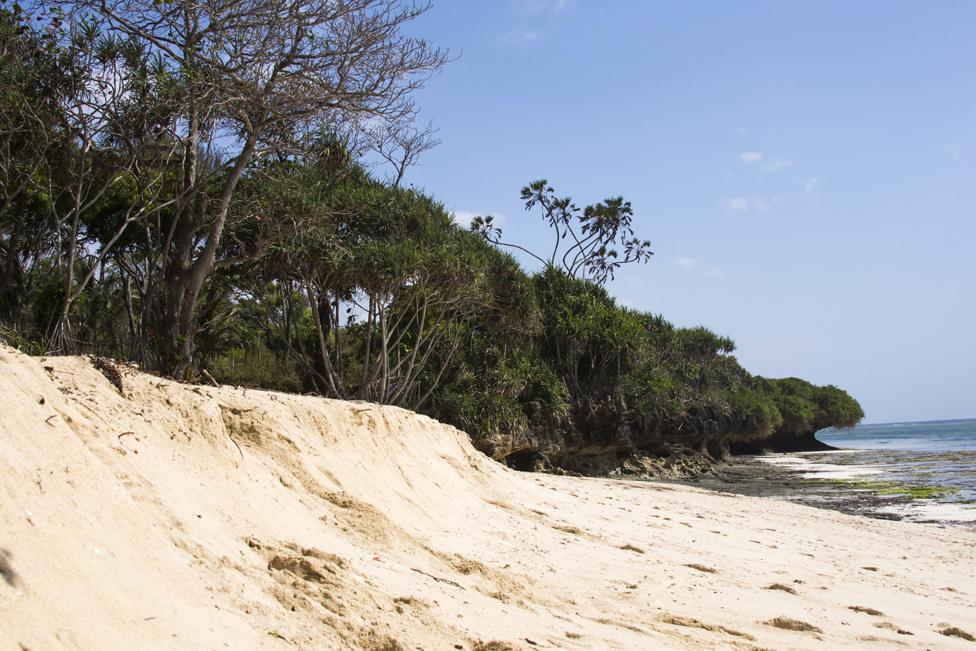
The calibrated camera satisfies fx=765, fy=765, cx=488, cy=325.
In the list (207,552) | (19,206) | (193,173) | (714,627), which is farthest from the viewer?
(19,206)

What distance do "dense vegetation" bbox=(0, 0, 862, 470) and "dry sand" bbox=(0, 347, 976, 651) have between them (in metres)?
3.28

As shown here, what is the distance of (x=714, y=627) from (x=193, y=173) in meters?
10.5

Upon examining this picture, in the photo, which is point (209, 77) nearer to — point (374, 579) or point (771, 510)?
point (374, 579)

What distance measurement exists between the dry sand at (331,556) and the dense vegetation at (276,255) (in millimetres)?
3280

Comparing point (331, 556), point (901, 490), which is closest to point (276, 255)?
point (331, 556)

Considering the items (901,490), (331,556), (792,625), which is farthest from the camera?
(901,490)

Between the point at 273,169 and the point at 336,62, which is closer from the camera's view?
the point at 336,62

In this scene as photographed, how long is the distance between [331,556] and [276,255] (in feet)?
39.4

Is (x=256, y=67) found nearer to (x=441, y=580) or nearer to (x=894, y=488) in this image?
(x=441, y=580)

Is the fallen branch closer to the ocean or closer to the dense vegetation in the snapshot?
the dense vegetation

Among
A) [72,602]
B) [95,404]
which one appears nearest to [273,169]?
[95,404]

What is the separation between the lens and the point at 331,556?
16.0ft

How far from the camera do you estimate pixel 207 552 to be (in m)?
4.22

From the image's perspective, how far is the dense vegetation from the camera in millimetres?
11391
